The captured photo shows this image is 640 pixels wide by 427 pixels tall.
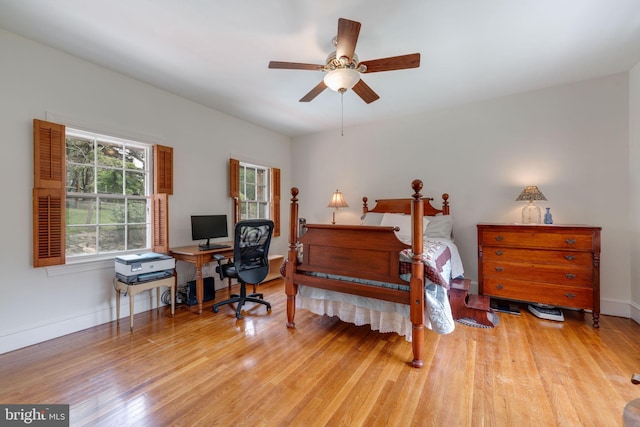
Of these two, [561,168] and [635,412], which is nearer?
[635,412]

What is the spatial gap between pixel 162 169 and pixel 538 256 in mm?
4403

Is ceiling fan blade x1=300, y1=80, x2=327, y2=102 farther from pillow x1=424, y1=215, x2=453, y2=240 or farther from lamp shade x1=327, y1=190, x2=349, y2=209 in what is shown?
pillow x1=424, y1=215, x2=453, y2=240

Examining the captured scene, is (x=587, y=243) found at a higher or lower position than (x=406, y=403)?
higher

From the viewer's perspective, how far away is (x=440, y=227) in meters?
3.55

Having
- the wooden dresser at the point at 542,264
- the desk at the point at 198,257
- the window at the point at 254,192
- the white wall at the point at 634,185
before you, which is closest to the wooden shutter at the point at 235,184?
the window at the point at 254,192

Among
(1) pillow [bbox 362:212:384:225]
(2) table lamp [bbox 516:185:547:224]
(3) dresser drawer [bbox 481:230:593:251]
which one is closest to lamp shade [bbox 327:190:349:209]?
(1) pillow [bbox 362:212:384:225]

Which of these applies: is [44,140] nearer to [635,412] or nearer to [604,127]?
[635,412]

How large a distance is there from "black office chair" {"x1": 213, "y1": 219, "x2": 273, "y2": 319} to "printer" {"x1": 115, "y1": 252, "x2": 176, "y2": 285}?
0.52m

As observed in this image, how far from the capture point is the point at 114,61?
262cm

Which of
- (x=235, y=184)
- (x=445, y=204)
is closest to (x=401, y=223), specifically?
(x=445, y=204)

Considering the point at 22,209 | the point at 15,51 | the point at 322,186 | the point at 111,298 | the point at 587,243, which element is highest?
the point at 15,51

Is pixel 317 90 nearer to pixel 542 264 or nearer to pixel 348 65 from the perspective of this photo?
pixel 348 65

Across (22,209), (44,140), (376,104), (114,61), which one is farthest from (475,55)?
(22,209)

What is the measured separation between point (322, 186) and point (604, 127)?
3.80m
